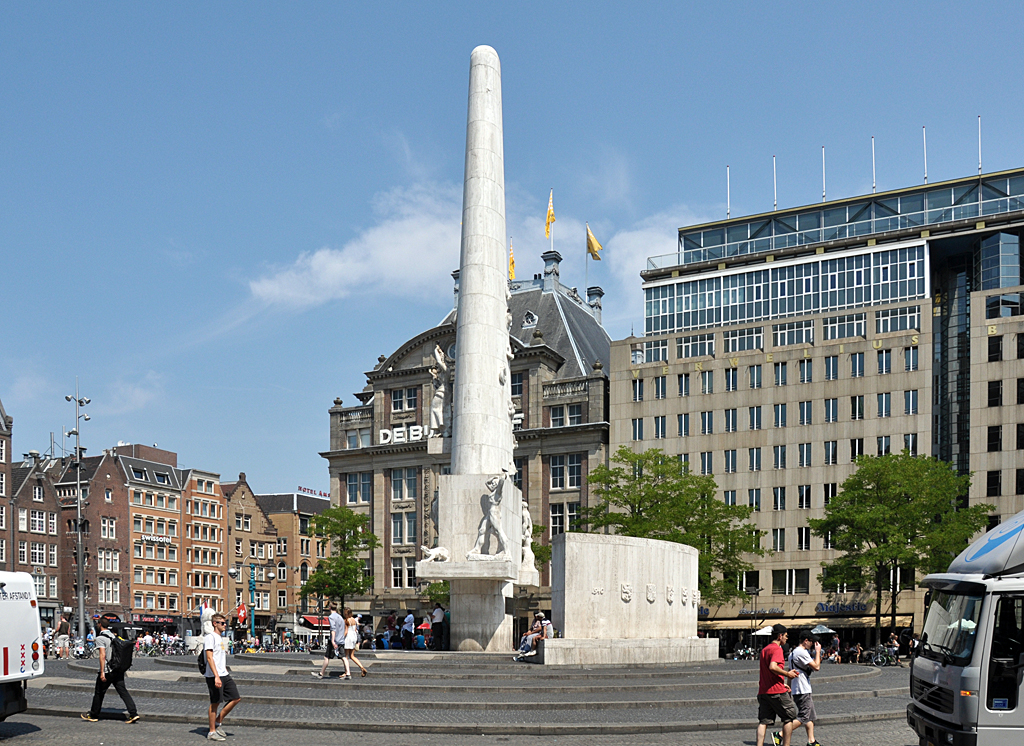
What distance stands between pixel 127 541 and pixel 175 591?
6666 millimetres

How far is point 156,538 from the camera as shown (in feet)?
313

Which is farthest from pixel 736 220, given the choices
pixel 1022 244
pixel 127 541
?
pixel 127 541

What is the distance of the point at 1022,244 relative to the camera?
240 feet

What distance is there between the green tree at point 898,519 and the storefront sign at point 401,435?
3177 cm

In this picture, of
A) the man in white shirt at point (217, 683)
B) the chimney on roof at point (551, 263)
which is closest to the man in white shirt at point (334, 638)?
the man in white shirt at point (217, 683)

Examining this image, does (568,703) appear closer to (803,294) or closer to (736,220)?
(803,294)

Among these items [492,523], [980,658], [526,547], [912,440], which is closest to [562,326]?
[912,440]

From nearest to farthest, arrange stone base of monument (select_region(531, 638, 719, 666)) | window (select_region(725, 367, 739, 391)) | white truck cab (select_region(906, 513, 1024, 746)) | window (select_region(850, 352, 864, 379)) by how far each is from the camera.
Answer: white truck cab (select_region(906, 513, 1024, 746)) < stone base of monument (select_region(531, 638, 719, 666)) < window (select_region(850, 352, 864, 379)) < window (select_region(725, 367, 739, 391))

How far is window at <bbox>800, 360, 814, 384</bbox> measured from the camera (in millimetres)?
72438

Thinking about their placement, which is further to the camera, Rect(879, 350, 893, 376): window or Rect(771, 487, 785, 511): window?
Rect(771, 487, 785, 511): window

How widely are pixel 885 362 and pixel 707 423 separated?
11537 millimetres

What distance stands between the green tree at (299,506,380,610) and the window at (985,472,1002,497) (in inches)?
1446

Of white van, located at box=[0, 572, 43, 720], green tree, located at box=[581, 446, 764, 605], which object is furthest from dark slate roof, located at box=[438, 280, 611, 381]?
white van, located at box=[0, 572, 43, 720]

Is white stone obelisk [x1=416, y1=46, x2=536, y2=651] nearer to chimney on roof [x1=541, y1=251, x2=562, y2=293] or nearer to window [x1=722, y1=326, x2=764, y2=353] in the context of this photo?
window [x1=722, y1=326, x2=764, y2=353]
